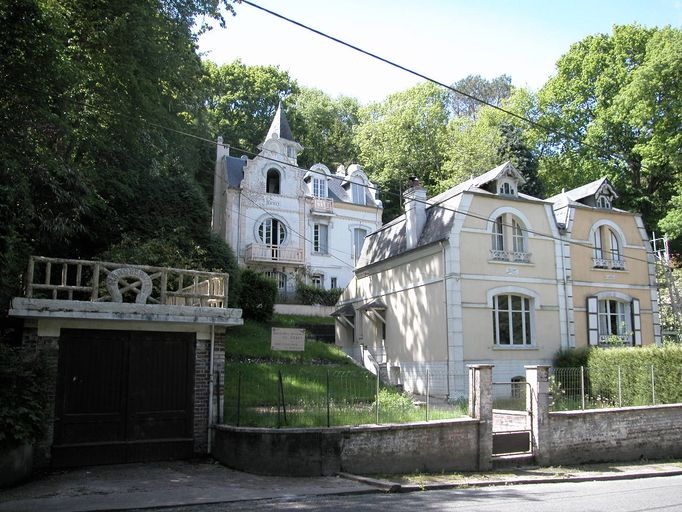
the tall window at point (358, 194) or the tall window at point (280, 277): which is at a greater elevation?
the tall window at point (358, 194)

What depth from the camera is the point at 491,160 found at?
3934cm

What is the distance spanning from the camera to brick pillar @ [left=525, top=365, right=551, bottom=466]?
13.0m

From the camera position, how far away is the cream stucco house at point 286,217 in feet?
114

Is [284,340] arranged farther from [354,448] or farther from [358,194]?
[358,194]

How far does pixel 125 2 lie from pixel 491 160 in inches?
1098

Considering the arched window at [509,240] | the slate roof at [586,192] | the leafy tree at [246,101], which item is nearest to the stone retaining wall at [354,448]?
the arched window at [509,240]

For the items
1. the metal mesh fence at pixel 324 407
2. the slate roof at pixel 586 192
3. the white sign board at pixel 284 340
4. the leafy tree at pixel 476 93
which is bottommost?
the metal mesh fence at pixel 324 407

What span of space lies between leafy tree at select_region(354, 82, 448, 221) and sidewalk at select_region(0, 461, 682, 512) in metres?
34.2

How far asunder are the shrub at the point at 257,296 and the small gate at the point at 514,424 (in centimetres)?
1449

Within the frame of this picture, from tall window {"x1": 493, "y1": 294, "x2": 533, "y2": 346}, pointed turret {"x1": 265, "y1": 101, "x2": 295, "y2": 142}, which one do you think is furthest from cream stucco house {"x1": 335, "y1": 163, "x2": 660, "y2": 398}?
pointed turret {"x1": 265, "y1": 101, "x2": 295, "y2": 142}

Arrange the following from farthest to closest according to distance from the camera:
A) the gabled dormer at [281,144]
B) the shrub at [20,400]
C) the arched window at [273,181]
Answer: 1. the gabled dormer at [281,144]
2. the arched window at [273,181]
3. the shrub at [20,400]

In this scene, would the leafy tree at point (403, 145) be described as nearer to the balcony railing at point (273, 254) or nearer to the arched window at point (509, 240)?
the balcony railing at point (273, 254)

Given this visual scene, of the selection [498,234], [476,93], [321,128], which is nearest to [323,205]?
[321,128]

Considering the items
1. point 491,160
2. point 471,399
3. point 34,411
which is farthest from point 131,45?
point 491,160
